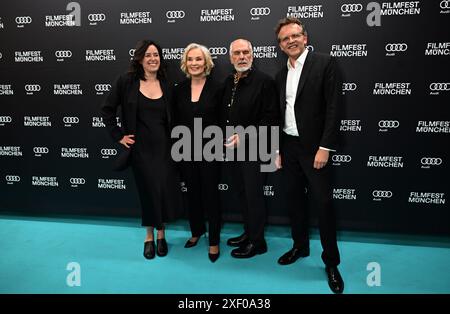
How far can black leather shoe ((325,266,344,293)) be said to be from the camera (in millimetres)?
2506

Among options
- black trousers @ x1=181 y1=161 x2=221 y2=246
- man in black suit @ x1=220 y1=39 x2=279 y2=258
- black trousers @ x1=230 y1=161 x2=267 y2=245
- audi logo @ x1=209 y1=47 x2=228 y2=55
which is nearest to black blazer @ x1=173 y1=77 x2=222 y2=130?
man in black suit @ x1=220 y1=39 x2=279 y2=258

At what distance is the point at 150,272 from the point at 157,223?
1.43ft

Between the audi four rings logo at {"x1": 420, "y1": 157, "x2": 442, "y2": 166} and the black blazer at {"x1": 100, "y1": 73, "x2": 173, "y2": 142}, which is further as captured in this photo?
the audi four rings logo at {"x1": 420, "y1": 157, "x2": 442, "y2": 166}

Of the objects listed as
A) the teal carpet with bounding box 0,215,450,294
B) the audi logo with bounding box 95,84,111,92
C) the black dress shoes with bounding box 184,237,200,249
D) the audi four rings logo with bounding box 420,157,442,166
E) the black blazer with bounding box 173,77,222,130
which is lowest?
the teal carpet with bounding box 0,215,450,294

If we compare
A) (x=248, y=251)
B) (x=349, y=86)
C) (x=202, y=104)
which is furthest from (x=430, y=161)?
(x=202, y=104)

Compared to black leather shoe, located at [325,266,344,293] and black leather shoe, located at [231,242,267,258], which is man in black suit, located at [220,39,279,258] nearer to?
black leather shoe, located at [231,242,267,258]

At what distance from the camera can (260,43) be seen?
3248 mm

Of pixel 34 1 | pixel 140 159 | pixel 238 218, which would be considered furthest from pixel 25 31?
pixel 238 218

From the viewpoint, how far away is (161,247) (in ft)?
10.3

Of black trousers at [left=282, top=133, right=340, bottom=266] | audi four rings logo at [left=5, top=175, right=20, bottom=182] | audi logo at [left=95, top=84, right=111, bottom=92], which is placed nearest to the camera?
black trousers at [left=282, top=133, right=340, bottom=266]

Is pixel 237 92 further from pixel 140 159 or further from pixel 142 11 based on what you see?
pixel 142 11

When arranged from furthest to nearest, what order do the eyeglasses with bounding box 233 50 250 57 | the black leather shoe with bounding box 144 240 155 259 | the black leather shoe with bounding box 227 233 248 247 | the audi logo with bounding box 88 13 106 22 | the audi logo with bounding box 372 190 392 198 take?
the audi logo with bounding box 88 13 106 22 → the audi logo with bounding box 372 190 392 198 → the black leather shoe with bounding box 227 233 248 247 → the black leather shoe with bounding box 144 240 155 259 → the eyeglasses with bounding box 233 50 250 57

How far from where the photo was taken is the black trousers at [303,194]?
8.37 ft

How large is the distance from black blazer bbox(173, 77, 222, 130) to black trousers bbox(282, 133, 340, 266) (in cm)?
60
